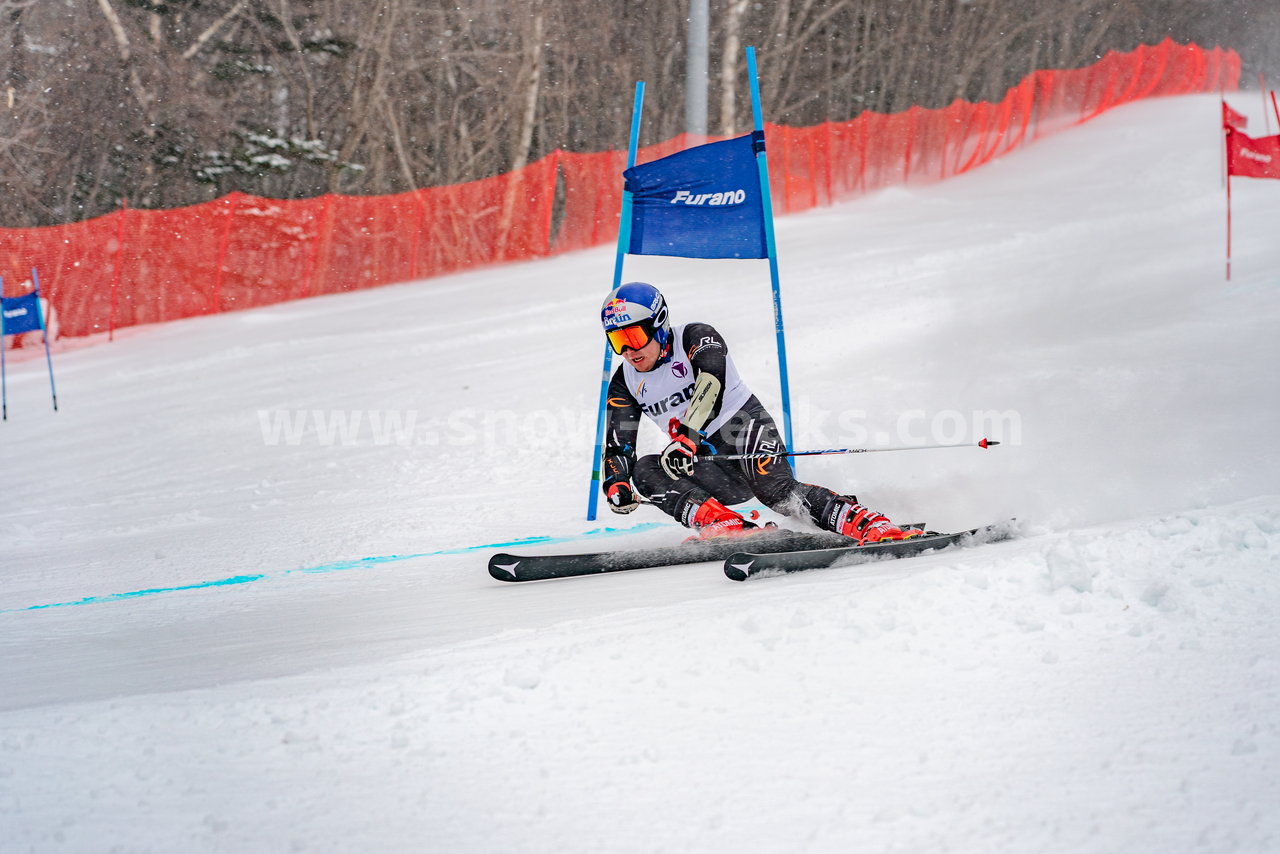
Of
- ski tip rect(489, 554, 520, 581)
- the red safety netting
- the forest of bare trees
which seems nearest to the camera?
ski tip rect(489, 554, 520, 581)

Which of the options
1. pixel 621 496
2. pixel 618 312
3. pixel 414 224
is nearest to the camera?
pixel 618 312

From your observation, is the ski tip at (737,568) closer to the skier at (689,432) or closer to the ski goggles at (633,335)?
the skier at (689,432)

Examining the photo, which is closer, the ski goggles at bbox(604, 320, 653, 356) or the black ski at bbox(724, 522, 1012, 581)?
the black ski at bbox(724, 522, 1012, 581)

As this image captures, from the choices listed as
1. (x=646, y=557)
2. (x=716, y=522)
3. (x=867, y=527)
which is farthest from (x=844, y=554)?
(x=646, y=557)

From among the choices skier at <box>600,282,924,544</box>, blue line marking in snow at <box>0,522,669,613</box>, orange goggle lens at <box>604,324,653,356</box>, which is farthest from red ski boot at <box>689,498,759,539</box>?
blue line marking in snow at <box>0,522,669,613</box>

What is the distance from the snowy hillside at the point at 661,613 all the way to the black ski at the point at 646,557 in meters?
0.10

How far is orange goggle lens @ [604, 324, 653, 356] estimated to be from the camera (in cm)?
496

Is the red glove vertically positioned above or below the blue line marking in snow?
above

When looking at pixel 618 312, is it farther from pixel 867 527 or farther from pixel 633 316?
pixel 867 527

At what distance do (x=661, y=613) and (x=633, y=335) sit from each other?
178 cm

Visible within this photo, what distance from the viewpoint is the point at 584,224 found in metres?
17.2

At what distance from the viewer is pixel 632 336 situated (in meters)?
4.98

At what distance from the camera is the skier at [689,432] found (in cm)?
493

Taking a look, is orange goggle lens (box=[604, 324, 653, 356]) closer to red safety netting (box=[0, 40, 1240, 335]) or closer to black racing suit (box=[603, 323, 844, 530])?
Answer: black racing suit (box=[603, 323, 844, 530])
